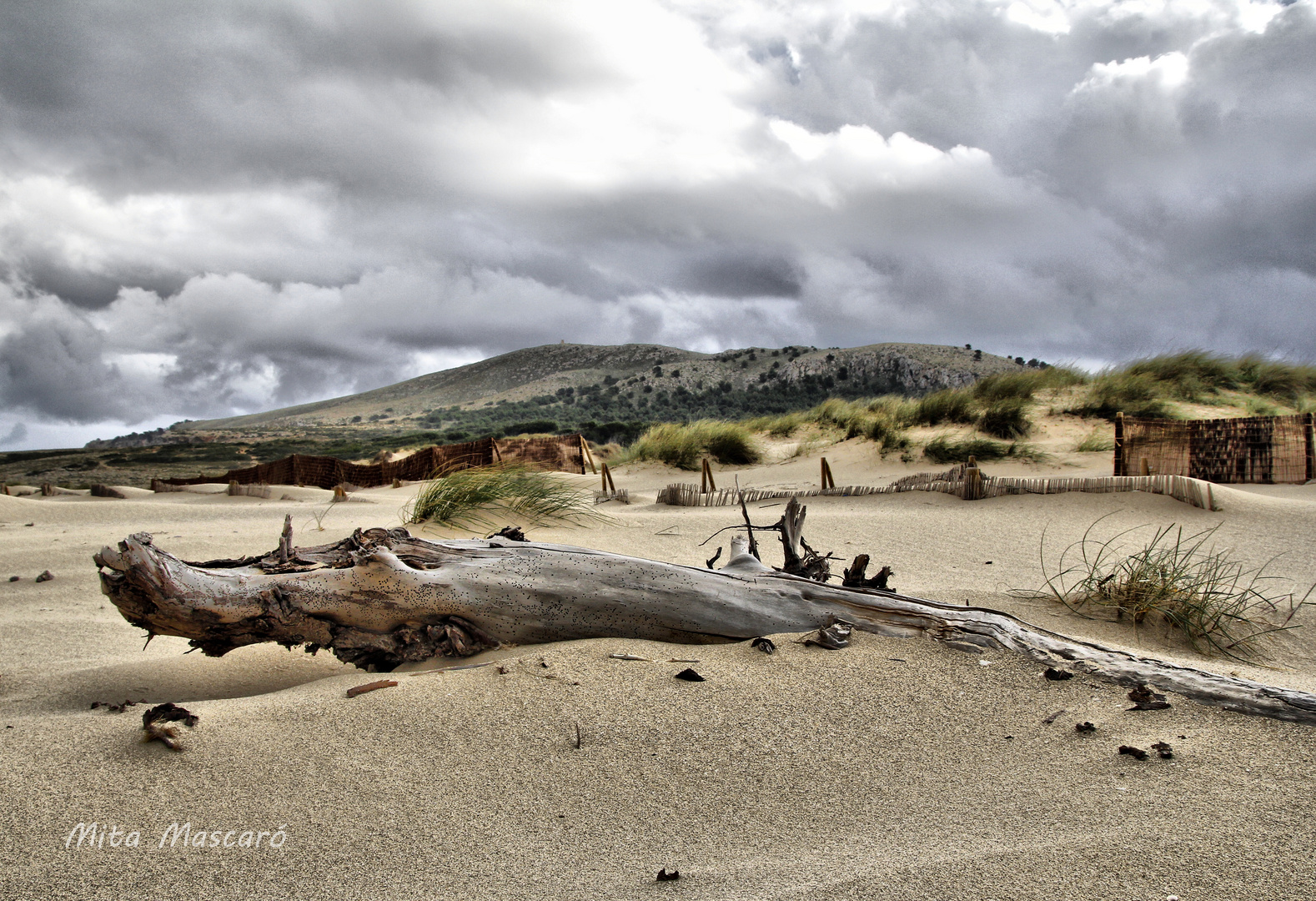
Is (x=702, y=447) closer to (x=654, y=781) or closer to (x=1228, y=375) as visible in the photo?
(x=1228, y=375)

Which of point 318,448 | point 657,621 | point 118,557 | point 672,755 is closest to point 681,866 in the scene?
A: point 672,755

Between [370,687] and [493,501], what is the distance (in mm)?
4323

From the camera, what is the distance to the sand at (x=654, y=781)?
5.32 feet

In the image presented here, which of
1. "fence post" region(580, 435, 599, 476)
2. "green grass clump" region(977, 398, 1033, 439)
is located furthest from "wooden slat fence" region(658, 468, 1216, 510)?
"fence post" region(580, 435, 599, 476)

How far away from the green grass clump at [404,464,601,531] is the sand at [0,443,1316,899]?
319 cm

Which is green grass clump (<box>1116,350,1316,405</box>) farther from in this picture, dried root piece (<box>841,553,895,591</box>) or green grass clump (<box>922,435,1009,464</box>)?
dried root piece (<box>841,553,895,591</box>)

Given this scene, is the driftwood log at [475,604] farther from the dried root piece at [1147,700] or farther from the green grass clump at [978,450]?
the green grass clump at [978,450]

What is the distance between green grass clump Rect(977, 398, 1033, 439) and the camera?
1398cm

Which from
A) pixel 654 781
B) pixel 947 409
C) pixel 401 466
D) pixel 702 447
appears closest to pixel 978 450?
pixel 947 409

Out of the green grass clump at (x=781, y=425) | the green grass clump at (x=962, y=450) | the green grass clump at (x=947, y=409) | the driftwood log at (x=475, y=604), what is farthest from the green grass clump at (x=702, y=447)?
the driftwood log at (x=475, y=604)

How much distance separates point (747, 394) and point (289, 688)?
5205 cm

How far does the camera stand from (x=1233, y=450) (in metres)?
9.44

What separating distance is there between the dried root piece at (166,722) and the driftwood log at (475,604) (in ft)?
1.65

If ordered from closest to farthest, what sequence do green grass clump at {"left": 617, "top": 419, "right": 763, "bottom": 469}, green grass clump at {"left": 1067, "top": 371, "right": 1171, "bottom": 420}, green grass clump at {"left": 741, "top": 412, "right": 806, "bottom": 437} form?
green grass clump at {"left": 1067, "top": 371, "right": 1171, "bottom": 420} < green grass clump at {"left": 617, "top": 419, "right": 763, "bottom": 469} < green grass clump at {"left": 741, "top": 412, "right": 806, "bottom": 437}
